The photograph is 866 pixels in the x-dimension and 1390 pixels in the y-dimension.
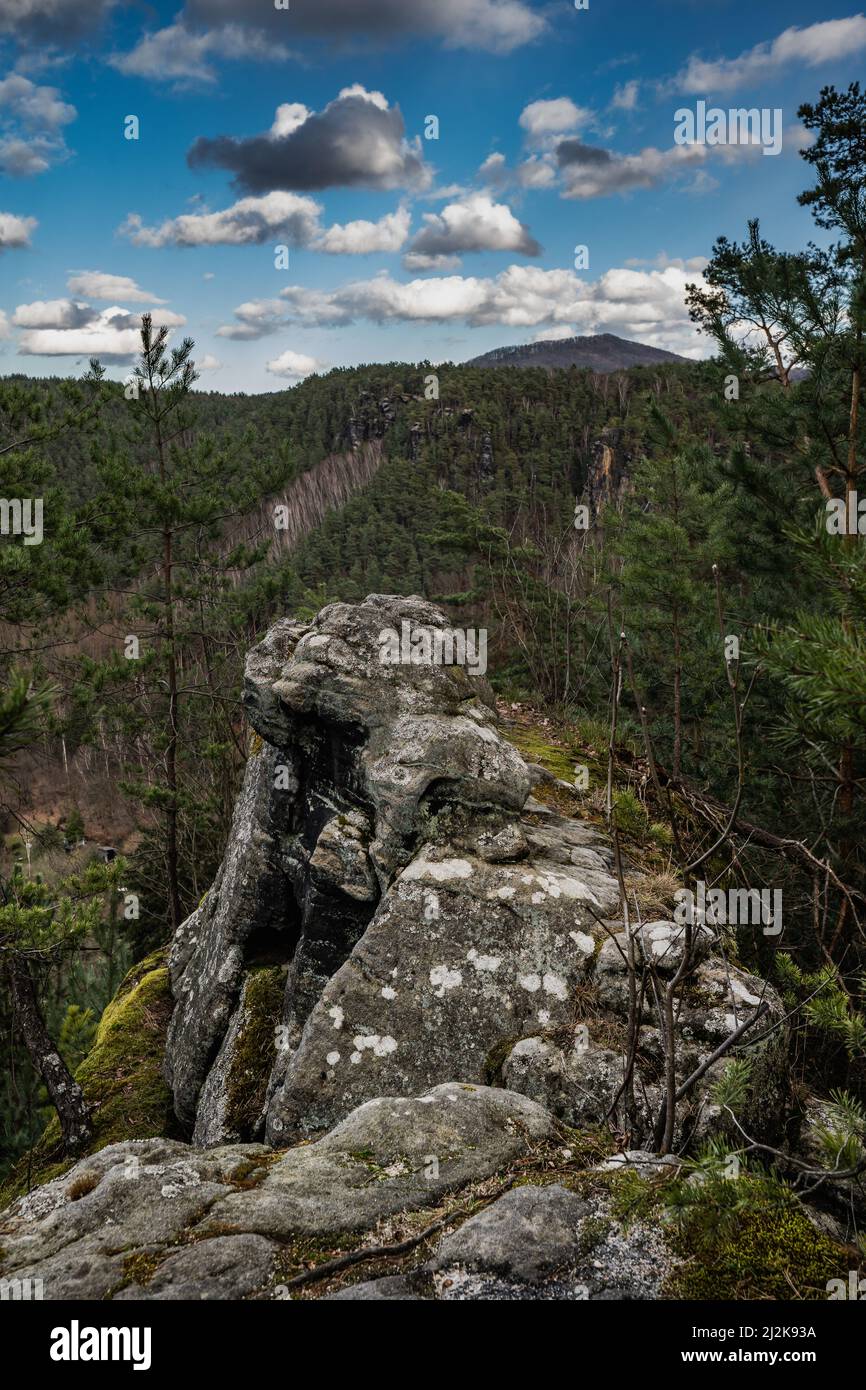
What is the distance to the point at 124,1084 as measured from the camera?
24.0ft

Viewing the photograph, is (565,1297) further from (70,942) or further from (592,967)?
(70,942)

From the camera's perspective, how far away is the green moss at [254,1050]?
5.72 meters

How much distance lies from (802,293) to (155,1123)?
33.6 feet

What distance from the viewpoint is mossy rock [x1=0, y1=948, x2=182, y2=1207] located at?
6.54m

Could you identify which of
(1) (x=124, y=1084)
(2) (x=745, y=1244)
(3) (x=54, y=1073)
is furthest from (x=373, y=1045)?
(1) (x=124, y=1084)

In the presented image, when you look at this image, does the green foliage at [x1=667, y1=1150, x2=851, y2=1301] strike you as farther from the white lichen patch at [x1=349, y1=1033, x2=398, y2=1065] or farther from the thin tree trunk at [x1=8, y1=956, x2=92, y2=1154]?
the thin tree trunk at [x1=8, y1=956, x2=92, y2=1154]

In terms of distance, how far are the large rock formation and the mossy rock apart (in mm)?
413

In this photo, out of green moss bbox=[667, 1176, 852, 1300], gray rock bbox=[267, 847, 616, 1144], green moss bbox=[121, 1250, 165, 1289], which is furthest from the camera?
gray rock bbox=[267, 847, 616, 1144]

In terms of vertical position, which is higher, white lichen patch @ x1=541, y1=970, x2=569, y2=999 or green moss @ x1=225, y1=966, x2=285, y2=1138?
white lichen patch @ x1=541, y1=970, x2=569, y2=999

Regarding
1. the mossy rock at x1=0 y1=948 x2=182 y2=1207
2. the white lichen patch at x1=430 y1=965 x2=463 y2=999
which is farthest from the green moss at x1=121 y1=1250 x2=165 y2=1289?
the mossy rock at x1=0 y1=948 x2=182 y2=1207

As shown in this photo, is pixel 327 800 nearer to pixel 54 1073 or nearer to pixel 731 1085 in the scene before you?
pixel 54 1073

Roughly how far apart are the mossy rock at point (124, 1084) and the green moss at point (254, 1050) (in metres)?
1.28

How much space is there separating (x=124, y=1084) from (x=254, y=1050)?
2091mm
